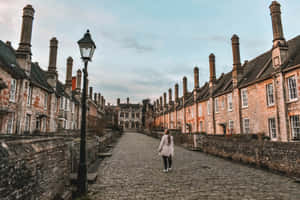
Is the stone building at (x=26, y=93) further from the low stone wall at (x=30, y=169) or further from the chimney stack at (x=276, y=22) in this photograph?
the chimney stack at (x=276, y=22)

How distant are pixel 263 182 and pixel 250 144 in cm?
416

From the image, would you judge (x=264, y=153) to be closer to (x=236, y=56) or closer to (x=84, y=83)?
(x=84, y=83)

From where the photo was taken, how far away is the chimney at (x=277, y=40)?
1676 centimetres

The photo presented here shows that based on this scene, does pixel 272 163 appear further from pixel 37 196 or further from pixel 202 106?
pixel 202 106

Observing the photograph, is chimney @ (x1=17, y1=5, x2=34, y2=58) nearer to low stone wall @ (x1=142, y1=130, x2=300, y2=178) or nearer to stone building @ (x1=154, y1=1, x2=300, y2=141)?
low stone wall @ (x1=142, y1=130, x2=300, y2=178)

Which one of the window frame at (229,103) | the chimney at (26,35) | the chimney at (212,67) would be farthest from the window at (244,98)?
the chimney at (26,35)

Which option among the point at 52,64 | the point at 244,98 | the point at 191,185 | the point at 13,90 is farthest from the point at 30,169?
the point at 52,64

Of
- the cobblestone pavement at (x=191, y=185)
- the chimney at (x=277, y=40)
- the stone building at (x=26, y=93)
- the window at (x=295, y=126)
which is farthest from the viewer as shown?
the chimney at (x=277, y=40)

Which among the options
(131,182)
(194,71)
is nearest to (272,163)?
(131,182)

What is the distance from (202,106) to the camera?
3203 centimetres

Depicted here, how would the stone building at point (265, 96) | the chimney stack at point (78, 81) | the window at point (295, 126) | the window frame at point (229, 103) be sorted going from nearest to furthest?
the window at point (295, 126), the stone building at point (265, 96), the window frame at point (229, 103), the chimney stack at point (78, 81)

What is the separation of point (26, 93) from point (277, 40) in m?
23.2

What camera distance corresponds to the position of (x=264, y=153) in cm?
1000

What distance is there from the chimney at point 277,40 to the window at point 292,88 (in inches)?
65.2
